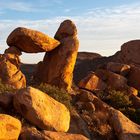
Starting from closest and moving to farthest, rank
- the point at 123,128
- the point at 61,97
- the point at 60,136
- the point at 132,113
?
the point at 60,136 → the point at 123,128 → the point at 61,97 → the point at 132,113

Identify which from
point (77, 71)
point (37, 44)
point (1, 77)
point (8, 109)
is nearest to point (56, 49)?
point (37, 44)

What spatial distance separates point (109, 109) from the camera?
93.0 ft

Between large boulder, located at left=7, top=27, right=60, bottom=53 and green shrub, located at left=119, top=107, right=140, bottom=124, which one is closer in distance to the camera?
green shrub, located at left=119, top=107, right=140, bottom=124

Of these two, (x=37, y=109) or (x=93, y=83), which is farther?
(x=93, y=83)

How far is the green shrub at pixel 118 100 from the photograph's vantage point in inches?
1268

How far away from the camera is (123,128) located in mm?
24594

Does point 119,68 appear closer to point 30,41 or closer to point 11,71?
point 30,41

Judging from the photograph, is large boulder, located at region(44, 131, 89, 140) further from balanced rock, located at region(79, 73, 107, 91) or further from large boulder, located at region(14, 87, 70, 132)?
balanced rock, located at region(79, 73, 107, 91)

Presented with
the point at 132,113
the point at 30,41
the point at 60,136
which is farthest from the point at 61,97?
the point at 60,136

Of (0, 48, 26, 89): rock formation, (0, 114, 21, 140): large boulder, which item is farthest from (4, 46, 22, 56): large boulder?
(0, 114, 21, 140): large boulder

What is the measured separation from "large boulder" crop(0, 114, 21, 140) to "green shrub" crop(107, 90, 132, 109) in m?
13.3

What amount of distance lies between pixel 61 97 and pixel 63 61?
4.82 metres

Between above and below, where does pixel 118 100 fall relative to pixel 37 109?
below

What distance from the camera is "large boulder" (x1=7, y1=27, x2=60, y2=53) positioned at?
3117 centimetres
